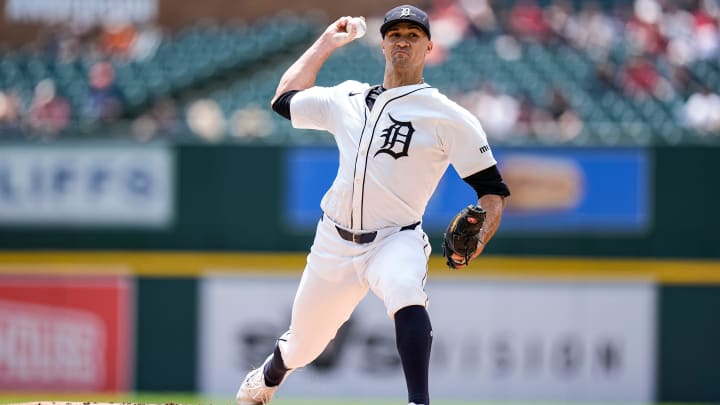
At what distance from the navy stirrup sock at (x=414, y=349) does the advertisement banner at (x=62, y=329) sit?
5.41 metres

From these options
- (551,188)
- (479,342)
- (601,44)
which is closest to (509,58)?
(601,44)

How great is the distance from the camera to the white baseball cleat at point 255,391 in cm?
559

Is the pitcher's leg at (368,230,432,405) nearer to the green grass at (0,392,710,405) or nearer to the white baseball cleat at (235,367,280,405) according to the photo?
the white baseball cleat at (235,367,280,405)

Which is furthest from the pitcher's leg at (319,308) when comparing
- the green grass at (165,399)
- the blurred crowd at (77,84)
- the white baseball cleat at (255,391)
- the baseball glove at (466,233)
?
the blurred crowd at (77,84)

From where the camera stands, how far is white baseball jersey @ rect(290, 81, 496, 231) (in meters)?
4.93

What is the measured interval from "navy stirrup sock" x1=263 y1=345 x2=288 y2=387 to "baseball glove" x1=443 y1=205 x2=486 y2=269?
1058 mm

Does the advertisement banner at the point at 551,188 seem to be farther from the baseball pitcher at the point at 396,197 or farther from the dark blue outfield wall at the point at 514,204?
the baseball pitcher at the point at 396,197

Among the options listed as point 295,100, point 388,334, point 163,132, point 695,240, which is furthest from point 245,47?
point 295,100

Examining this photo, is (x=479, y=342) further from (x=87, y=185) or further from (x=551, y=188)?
(x=87, y=185)

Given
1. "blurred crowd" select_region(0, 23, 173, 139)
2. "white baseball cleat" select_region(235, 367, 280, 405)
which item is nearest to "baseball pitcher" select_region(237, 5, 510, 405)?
"white baseball cleat" select_region(235, 367, 280, 405)

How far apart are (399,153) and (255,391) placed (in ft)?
4.77

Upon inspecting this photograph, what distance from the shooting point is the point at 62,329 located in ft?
32.2

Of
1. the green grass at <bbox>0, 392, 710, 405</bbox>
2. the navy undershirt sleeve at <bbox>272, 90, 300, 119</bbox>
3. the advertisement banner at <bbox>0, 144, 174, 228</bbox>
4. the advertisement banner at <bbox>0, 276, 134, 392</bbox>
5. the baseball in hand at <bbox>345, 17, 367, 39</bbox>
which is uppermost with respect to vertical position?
the baseball in hand at <bbox>345, 17, 367, 39</bbox>

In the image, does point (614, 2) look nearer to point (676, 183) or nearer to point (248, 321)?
point (676, 183)
